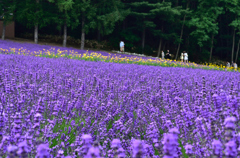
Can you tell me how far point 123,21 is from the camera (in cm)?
3102

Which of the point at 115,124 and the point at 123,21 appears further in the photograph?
the point at 123,21

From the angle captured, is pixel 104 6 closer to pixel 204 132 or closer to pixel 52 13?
pixel 52 13

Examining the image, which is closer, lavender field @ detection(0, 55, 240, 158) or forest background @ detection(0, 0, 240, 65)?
lavender field @ detection(0, 55, 240, 158)

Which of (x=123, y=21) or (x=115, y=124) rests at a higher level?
(x=123, y=21)

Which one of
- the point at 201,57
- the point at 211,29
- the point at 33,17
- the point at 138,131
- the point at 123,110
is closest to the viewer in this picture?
the point at 138,131

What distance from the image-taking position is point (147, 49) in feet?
96.9

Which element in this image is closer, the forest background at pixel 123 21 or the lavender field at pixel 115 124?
the lavender field at pixel 115 124

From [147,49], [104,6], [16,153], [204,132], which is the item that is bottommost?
[204,132]

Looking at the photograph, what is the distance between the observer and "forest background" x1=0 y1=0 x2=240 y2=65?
2180cm

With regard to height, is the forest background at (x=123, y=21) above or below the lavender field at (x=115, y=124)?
above

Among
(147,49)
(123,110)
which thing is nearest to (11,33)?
(147,49)

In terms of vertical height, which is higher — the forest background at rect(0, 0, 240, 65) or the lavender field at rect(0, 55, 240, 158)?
the forest background at rect(0, 0, 240, 65)

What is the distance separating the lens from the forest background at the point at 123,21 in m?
21.8

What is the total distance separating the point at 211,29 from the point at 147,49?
826 cm
